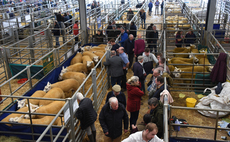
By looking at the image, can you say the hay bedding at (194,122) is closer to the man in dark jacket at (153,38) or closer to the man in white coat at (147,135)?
the man in white coat at (147,135)

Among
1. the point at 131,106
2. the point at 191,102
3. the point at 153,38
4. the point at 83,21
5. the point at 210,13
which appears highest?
the point at 210,13

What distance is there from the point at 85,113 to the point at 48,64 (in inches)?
157

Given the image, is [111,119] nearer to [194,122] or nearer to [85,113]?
[85,113]

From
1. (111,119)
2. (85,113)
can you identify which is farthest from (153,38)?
(111,119)

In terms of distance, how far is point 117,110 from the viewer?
178 inches

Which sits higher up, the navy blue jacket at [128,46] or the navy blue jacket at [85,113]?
the navy blue jacket at [128,46]

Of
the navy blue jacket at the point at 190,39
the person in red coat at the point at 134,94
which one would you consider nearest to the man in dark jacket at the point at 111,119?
the person in red coat at the point at 134,94

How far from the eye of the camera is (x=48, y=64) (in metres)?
8.19

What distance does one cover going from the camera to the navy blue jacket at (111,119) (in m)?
4.50

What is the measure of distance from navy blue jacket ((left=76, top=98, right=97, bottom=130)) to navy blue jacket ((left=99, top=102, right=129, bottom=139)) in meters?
0.43

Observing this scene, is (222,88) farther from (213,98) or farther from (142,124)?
(142,124)

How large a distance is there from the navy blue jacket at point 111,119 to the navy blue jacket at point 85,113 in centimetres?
43

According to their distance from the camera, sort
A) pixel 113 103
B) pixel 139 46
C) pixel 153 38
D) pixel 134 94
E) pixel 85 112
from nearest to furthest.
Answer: pixel 113 103, pixel 85 112, pixel 134 94, pixel 139 46, pixel 153 38

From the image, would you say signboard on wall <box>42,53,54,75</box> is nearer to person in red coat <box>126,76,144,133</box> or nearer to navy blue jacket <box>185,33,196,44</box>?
person in red coat <box>126,76,144,133</box>
